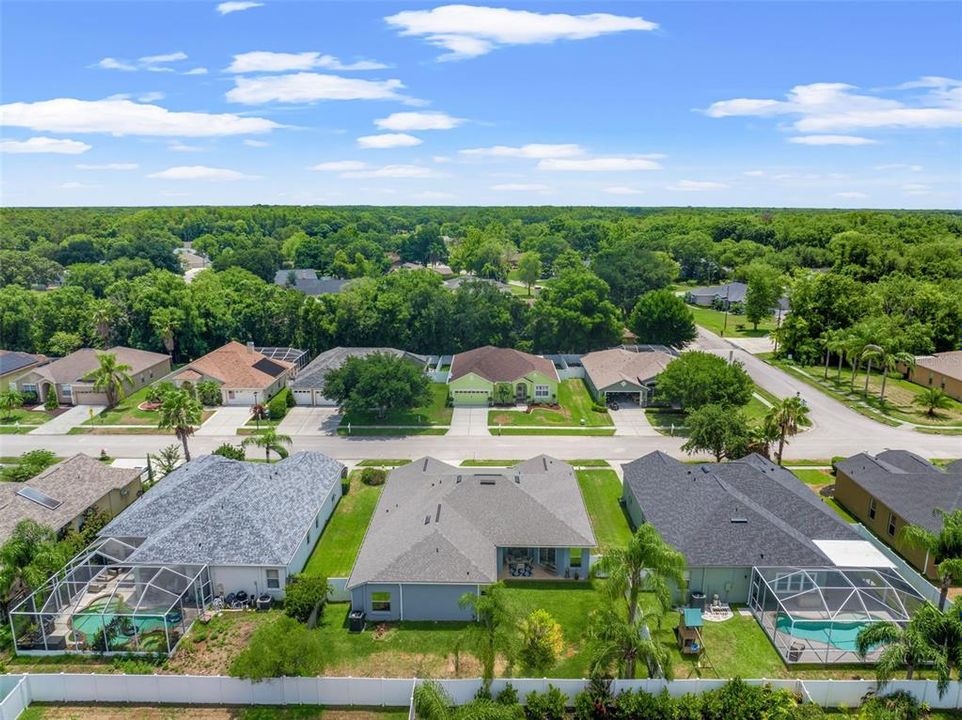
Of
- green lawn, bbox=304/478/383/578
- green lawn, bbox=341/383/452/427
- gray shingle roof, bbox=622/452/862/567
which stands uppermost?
gray shingle roof, bbox=622/452/862/567

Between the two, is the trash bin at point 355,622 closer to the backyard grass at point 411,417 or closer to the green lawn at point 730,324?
the backyard grass at point 411,417

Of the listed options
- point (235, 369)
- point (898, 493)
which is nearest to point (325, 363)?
point (235, 369)

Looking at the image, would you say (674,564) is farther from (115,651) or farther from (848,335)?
(848,335)

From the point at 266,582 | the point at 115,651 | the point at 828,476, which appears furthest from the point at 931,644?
the point at 115,651

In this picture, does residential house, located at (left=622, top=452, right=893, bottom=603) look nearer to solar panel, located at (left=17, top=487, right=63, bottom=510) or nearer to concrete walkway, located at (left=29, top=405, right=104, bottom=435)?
solar panel, located at (left=17, top=487, right=63, bottom=510)

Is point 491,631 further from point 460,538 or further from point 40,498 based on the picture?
point 40,498

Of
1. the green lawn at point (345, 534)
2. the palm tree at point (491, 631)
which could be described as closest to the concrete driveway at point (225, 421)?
the green lawn at point (345, 534)

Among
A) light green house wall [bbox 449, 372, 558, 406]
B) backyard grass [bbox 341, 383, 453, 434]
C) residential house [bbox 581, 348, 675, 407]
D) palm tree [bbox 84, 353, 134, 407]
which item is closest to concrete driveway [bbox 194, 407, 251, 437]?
backyard grass [bbox 341, 383, 453, 434]
